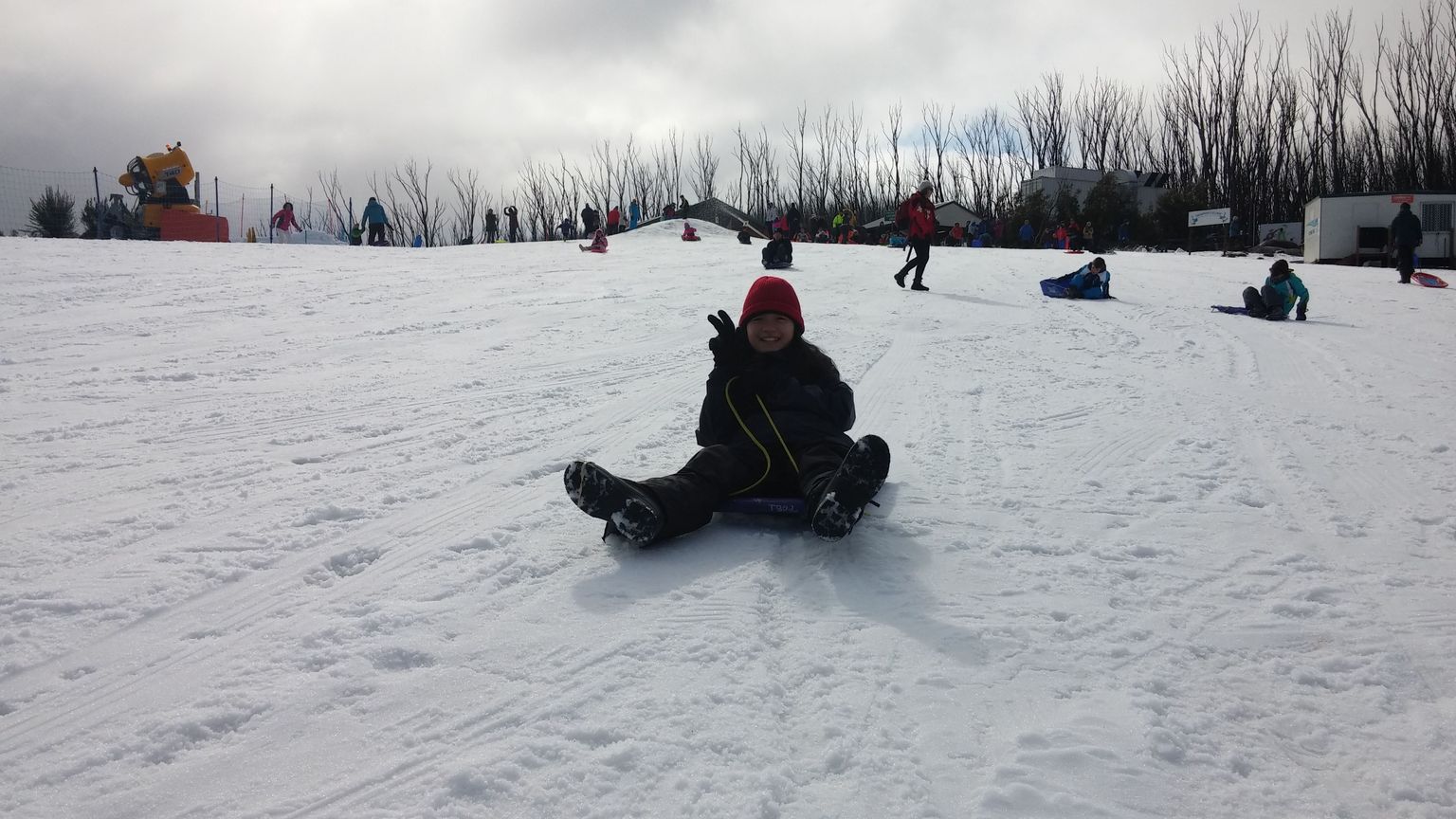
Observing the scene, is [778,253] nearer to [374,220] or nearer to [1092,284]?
[1092,284]

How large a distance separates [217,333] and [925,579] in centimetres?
663

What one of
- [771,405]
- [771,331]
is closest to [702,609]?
[771,405]

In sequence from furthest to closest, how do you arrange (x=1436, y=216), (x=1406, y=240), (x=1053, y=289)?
(x=1436, y=216), (x=1406, y=240), (x=1053, y=289)

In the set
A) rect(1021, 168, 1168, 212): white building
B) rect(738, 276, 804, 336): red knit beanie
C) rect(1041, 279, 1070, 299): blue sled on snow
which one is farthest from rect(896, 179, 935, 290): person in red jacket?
rect(1021, 168, 1168, 212): white building

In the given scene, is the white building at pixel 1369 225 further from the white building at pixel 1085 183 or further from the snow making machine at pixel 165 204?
the snow making machine at pixel 165 204

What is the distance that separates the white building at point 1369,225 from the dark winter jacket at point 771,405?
2180 centimetres

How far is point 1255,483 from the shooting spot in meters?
3.56

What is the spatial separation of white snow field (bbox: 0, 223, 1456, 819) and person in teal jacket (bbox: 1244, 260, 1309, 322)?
12.1 feet

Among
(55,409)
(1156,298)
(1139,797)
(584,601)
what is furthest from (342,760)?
(1156,298)

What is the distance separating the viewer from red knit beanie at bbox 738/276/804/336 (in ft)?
10.9

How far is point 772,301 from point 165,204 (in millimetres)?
25004

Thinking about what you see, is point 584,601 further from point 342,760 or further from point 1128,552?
point 1128,552

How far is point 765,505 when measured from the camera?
2.96 m

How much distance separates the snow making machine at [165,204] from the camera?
72.8ft
